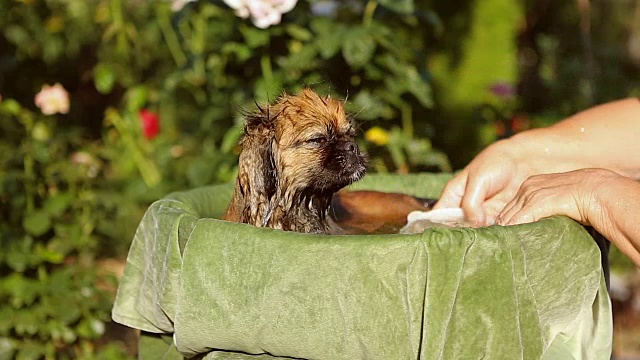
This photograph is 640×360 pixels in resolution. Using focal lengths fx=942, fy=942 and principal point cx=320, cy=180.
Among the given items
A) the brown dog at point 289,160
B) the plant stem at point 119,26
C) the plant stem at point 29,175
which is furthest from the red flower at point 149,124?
the brown dog at point 289,160

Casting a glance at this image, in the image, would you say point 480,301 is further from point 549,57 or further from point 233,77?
point 549,57

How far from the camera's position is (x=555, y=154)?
10.9 ft

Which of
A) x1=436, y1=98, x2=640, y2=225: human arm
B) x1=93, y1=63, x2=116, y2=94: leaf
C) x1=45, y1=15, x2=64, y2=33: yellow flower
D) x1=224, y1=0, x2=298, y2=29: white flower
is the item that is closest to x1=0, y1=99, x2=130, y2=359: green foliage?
x1=93, y1=63, x2=116, y2=94: leaf

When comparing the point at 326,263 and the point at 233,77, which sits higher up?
the point at 233,77

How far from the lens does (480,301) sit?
239cm

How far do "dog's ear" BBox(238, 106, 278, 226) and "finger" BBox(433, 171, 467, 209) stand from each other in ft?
2.42

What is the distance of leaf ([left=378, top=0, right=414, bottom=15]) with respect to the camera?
436 centimetres

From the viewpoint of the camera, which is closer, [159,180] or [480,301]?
[480,301]

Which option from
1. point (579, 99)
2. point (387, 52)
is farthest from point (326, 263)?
point (579, 99)

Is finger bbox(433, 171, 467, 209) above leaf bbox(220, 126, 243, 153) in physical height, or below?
below

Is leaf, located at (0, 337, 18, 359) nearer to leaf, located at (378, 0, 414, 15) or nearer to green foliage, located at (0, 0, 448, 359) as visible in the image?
green foliage, located at (0, 0, 448, 359)

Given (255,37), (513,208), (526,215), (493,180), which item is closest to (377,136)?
(255,37)

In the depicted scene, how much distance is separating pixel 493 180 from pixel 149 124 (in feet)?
8.46

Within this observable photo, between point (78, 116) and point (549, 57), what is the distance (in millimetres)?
4593
